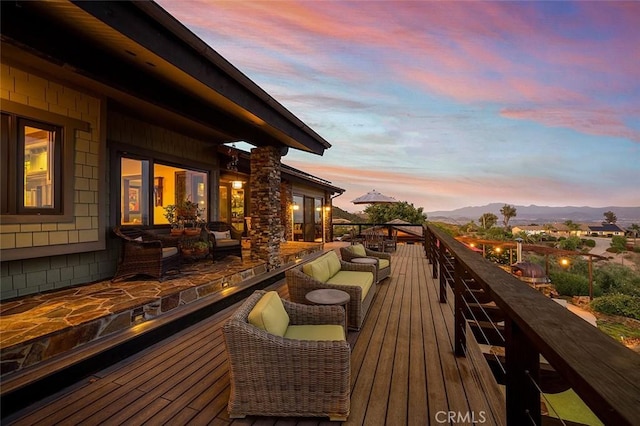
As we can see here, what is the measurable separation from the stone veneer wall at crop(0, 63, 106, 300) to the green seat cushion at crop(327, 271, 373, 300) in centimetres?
358

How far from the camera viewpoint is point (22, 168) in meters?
3.34

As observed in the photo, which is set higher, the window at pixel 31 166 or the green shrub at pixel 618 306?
the window at pixel 31 166

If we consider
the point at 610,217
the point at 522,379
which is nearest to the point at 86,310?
the point at 522,379

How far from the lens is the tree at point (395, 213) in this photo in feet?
72.2

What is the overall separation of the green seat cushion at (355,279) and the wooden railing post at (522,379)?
96.8 inches

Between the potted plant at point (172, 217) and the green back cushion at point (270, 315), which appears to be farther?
the potted plant at point (172, 217)

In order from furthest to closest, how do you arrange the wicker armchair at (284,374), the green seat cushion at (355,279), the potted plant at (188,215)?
1. the potted plant at (188,215)
2. the green seat cushion at (355,279)
3. the wicker armchair at (284,374)

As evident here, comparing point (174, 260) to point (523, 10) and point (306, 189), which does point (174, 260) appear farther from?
point (523, 10)

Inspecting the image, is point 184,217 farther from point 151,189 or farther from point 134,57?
point 134,57

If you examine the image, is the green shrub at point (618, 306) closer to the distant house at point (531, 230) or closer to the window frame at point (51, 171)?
the window frame at point (51, 171)

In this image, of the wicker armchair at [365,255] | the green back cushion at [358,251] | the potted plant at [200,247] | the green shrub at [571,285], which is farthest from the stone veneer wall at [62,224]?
the green shrub at [571,285]

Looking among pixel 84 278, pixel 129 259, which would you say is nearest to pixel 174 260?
pixel 129 259

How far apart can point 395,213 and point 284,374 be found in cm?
2156

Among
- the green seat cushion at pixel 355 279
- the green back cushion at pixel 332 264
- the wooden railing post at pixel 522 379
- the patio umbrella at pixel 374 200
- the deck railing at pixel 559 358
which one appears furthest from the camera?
the patio umbrella at pixel 374 200
